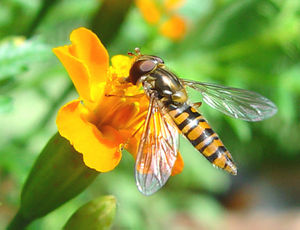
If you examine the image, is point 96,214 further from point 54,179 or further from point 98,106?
point 98,106

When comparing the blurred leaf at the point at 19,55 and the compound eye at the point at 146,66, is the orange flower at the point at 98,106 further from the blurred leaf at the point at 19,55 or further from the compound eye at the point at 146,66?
the blurred leaf at the point at 19,55

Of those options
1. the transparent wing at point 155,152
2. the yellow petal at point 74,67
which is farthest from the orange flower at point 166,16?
the yellow petal at point 74,67

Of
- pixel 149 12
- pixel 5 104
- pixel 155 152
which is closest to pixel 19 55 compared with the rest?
Answer: pixel 5 104

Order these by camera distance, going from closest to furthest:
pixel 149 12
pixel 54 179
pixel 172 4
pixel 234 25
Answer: pixel 54 179
pixel 149 12
pixel 172 4
pixel 234 25

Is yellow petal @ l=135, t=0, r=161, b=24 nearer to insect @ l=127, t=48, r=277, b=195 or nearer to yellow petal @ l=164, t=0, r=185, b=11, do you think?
yellow petal @ l=164, t=0, r=185, b=11

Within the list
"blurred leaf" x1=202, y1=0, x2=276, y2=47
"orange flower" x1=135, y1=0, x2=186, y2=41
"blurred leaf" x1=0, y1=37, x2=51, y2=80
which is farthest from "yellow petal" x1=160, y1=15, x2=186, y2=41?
"blurred leaf" x1=0, y1=37, x2=51, y2=80

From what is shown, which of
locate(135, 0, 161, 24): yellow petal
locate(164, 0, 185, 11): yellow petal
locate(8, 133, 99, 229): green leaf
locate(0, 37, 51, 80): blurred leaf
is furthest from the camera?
locate(164, 0, 185, 11): yellow petal
